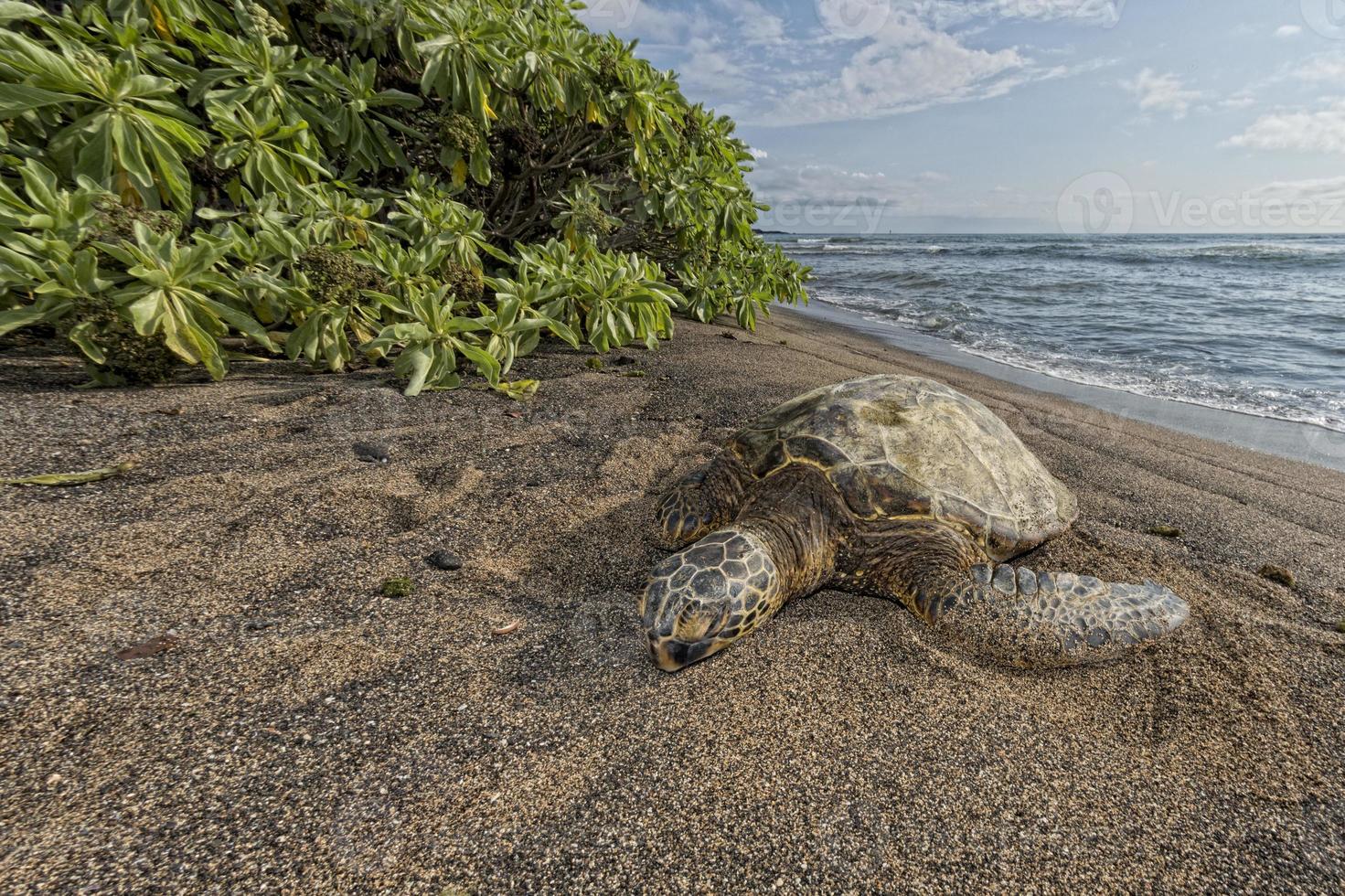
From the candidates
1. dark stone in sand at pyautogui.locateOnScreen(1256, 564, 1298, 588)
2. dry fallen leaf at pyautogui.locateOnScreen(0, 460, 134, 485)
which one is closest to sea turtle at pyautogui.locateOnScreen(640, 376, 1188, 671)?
dark stone in sand at pyautogui.locateOnScreen(1256, 564, 1298, 588)

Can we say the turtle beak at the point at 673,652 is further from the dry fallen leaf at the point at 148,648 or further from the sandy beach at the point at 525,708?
the dry fallen leaf at the point at 148,648

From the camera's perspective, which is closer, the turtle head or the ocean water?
the turtle head

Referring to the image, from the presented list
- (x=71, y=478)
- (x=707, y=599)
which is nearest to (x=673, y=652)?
(x=707, y=599)

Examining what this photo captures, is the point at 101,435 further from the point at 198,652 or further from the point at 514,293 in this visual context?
the point at 514,293

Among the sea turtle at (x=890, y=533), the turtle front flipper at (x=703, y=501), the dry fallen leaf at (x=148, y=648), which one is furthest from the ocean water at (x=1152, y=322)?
the dry fallen leaf at (x=148, y=648)

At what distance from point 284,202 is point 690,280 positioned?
4.53 meters

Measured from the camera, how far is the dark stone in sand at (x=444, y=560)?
2.35m

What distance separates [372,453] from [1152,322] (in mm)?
15752

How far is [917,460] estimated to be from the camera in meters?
2.78

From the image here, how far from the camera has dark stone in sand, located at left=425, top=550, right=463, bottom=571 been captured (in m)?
2.35

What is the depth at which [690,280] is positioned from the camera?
708 cm

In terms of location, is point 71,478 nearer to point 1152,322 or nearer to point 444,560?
point 444,560

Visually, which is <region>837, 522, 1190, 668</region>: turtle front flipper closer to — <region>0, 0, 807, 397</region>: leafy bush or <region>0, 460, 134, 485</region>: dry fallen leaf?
<region>0, 0, 807, 397</region>: leafy bush

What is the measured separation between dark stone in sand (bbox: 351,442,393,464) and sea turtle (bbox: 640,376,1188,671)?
1.63 m
